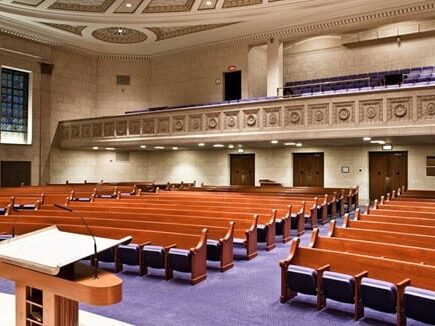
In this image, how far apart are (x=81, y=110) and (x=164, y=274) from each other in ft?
46.0

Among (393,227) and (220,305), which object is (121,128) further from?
(220,305)

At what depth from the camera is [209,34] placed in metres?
15.8

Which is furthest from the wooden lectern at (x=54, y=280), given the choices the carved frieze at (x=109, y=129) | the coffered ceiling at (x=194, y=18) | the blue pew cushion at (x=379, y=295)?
the carved frieze at (x=109, y=129)

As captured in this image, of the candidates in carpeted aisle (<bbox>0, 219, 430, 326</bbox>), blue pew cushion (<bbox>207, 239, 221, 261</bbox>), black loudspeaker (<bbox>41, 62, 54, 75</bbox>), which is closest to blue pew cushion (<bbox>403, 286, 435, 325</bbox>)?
carpeted aisle (<bbox>0, 219, 430, 326</bbox>)

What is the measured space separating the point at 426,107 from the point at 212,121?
20.5ft

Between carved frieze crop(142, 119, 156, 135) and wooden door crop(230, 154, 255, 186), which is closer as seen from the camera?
carved frieze crop(142, 119, 156, 135)

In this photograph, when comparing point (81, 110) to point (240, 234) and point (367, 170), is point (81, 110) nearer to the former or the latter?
point (367, 170)

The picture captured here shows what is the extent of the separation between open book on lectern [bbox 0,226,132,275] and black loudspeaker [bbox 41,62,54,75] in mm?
14768

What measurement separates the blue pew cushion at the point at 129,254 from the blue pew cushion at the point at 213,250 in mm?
948

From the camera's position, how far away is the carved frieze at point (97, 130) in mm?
15602

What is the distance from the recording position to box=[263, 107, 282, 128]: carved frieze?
38.7 ft

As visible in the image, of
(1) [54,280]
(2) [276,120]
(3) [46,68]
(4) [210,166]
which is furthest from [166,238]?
→ (3) [46,68]

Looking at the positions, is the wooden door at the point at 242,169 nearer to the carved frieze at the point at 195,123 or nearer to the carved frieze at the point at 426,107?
the carved frieze at the point at 195,123

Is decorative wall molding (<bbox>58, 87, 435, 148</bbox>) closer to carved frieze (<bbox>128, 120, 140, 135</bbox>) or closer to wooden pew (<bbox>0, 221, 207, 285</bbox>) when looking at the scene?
carved frieze (<bbox>128, 120, 140, 135</bbox>)
